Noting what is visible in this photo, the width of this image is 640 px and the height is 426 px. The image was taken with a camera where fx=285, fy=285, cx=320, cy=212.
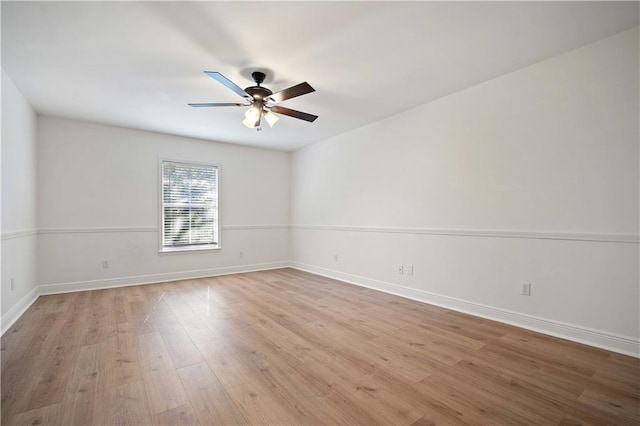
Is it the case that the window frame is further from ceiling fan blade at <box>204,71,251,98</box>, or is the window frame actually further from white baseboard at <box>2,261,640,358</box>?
ceiling fan blade at <box>204,71,251,98</box>

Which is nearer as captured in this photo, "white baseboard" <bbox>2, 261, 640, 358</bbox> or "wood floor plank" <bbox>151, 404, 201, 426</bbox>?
"wood floor plank" <bbox>151, 404, 201, 426</bbox>

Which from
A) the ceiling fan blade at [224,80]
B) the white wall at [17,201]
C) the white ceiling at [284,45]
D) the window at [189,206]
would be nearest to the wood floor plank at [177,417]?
the ceiling fan blade at [224,80]

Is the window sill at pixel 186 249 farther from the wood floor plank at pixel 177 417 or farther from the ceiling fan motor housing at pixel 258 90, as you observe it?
the wood floor plank at pixel 177 417

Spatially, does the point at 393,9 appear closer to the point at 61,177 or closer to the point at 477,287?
the point at 477,287

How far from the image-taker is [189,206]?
511 centimetres

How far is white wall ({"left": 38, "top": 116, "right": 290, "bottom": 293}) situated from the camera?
404 centimetres

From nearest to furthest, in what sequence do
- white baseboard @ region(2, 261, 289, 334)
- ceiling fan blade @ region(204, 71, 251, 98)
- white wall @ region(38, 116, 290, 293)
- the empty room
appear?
the empty room → ceiling fan blade @ region(204, 71, 251, 98) → white baseboard @ region(2, 261, 289, 334) → white wall @ region(38, 116, 290, 293)

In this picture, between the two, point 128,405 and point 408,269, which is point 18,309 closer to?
point 128,405

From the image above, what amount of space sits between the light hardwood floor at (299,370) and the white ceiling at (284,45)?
2482 millimetres

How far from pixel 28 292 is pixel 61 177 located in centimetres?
160

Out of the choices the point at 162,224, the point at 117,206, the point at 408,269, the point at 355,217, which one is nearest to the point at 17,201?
the point at 117,206

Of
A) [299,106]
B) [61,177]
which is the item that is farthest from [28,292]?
[299,106]

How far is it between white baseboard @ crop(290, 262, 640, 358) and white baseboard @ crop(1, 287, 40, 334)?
410cm

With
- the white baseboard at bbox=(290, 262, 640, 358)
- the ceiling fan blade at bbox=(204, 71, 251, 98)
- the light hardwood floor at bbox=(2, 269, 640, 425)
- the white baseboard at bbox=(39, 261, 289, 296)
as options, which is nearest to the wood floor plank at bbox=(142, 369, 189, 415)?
the light hardwood floor at bbox=(2, 269, 640, 425)
